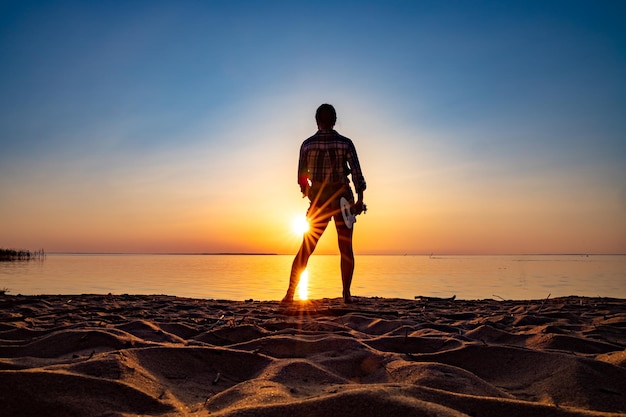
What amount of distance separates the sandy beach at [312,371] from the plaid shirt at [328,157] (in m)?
2.21

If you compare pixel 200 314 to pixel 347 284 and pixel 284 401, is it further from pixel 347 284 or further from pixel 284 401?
pixel 284 401

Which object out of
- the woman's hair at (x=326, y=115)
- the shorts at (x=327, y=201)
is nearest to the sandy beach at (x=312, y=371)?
the shorts at (x=327, y=201)

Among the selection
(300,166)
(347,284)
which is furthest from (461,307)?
(300,166)

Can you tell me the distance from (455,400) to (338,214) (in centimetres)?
400

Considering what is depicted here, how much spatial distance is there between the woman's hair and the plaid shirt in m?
0.11

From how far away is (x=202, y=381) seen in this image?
81.7 inches

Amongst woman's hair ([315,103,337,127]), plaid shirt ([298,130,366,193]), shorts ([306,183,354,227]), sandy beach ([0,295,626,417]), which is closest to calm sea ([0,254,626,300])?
shorts ([306,183,354,227])

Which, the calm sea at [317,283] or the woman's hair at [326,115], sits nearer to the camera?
the woman's hair at [326,115]

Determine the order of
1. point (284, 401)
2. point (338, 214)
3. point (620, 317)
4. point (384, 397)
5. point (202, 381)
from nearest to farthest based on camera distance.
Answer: point (384, 397) < point (284, 401) < point (202, 381) < point (620, 317) < point (338, 214)

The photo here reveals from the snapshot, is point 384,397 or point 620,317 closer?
point 384,397

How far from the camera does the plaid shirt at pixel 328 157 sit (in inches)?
218

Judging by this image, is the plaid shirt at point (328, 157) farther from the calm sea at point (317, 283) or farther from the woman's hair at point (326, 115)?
the calm sea at point (317, 283)

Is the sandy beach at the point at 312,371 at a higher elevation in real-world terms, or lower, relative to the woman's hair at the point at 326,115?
lower

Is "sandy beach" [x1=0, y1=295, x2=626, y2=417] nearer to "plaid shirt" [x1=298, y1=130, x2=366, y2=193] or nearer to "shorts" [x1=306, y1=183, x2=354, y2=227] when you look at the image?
"shorts" [x1=306, y1=183, x2=354, y2=227]
